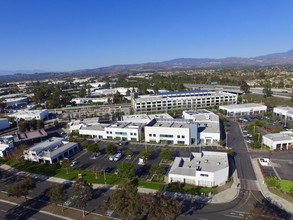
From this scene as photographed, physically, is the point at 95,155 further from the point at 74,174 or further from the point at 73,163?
the point at 74,174

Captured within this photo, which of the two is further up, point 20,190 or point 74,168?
point 20,190

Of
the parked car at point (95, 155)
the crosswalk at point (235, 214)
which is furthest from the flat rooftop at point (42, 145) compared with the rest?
the crosswalk at point (235, 214)

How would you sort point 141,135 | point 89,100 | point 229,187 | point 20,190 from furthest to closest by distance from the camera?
1. point 89,100
2. point 141,135
3. point 229,187
4. point 20,190

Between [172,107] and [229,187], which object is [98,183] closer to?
[229,187]

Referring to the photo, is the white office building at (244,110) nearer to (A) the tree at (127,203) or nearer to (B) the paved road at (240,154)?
(B) the paved road at (240,154)

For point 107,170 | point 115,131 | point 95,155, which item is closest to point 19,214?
point 107,170

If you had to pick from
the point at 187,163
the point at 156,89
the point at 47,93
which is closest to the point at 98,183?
the point at 187,163
